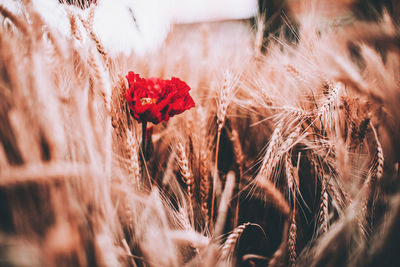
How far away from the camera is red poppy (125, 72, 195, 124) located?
40 centimetres

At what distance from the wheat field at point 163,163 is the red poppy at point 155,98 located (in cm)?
3

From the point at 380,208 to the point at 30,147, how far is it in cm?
58

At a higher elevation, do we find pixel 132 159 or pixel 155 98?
pixel 155 98

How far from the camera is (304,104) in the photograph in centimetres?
54

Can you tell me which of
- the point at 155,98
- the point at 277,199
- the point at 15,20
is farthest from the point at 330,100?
the point at 15,20

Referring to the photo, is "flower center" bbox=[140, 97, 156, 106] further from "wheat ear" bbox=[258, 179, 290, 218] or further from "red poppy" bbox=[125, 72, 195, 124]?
"wheat ear" bbox=[258, 179, 290, 218]

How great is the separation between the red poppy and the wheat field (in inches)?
1.4

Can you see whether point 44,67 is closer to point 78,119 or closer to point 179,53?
point 78,119

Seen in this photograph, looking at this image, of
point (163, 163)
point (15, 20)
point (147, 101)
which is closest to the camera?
point (15, 20)

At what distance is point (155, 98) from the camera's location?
43 centimetres

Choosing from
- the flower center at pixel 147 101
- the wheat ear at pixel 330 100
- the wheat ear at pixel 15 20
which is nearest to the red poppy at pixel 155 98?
the flower center at pixel 147 101

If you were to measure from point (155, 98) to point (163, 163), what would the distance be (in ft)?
0.80

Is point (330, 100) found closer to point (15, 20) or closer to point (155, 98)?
point (155, 98)

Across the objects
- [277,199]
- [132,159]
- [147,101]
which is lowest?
[277,199]
